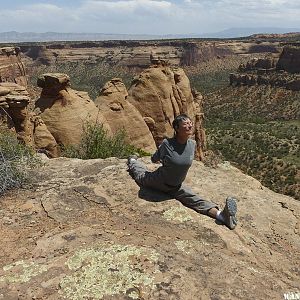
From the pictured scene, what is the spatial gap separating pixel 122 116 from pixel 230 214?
15.3 m

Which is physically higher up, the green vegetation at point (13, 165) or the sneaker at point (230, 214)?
the green vegetation at point (13, 165)

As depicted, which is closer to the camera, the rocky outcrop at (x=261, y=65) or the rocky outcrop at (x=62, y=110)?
the rocky outcrop at (x=62, y=110)

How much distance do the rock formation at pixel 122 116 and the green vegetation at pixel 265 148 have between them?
17390 millimetres

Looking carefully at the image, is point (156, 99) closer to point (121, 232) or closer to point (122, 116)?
point (122, 116)

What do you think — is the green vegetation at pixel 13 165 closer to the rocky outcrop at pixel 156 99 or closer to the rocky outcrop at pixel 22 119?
the rocky outcrop at pixel 22 119

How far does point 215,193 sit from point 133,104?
53.8 ft

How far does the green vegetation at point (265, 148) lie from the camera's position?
39.5m

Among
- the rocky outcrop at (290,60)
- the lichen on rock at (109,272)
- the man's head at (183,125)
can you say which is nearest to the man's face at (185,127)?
the man's head at (183,125)

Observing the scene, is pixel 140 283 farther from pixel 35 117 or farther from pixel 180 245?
pixel 35 117

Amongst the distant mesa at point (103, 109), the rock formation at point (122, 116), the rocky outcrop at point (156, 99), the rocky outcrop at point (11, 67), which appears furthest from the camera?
the rocky outcrop at point (11, 67)

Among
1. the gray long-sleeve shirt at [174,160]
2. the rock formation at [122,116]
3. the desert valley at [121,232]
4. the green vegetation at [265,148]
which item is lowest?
the green vegetation at [265,148]

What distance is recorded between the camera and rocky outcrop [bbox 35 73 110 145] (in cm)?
1744

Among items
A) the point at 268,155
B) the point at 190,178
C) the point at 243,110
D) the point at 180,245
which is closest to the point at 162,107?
the point at 190,178

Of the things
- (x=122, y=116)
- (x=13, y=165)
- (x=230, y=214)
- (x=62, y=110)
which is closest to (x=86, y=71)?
(x=122, y=116)
